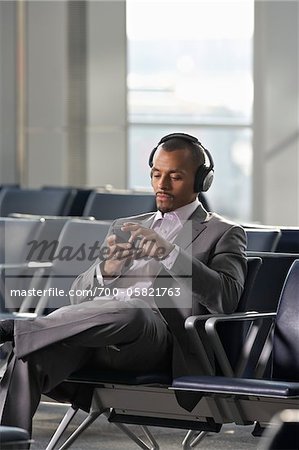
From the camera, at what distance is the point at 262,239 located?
16.7 ft

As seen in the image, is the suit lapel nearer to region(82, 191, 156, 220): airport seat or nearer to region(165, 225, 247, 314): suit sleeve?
region(165, 225, 247, 314): suit sleeve

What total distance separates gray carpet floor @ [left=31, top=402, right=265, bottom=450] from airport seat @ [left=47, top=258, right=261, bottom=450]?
75cm

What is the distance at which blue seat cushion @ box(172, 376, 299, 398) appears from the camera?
3902mm

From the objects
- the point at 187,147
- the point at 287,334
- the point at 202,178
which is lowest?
the point at 287,334

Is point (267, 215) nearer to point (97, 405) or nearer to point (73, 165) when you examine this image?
point (73, 165)

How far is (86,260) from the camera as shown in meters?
5.72

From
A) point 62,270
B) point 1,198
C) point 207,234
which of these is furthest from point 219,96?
point 207,234

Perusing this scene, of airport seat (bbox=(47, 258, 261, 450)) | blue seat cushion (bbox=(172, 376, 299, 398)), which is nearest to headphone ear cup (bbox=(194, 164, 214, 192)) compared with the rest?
Answer: airport seat (bbox=(47, 258, 261, 450))

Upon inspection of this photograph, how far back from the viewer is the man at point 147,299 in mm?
4223

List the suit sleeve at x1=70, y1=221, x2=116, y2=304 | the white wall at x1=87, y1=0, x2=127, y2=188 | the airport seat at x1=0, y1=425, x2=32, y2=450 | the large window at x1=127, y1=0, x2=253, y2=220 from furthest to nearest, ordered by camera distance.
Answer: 1. the white wall at x1=87, y1=0, x2=127, y2=188
2. the large window at x1=127, y1=0, x2=253, y2=220
3. the suit sleeve at x1=70, y1=221, x2=116, y2=304
4. the airport seat at x1=0, y1=425, x2=32, y2=450

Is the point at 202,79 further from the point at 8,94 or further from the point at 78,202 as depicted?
the point at 78,202

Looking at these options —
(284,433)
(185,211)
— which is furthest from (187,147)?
(284,433)

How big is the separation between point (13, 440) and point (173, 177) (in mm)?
1625

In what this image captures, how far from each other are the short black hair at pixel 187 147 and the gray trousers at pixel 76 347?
1.93 feet
